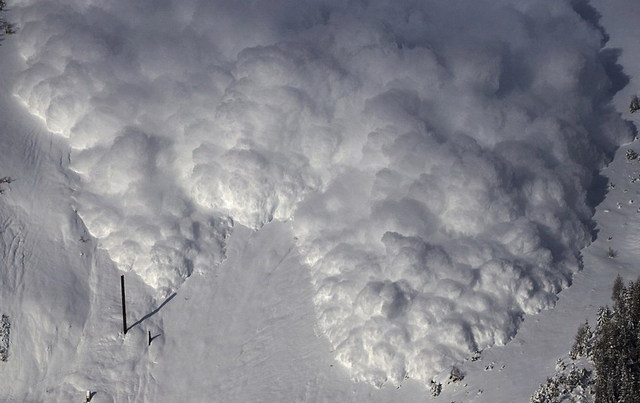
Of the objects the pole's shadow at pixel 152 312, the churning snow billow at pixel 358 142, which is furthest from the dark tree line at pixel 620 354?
the pole's shadow at pixel 152 312

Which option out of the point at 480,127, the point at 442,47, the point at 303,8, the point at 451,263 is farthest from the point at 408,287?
the point at 303,8

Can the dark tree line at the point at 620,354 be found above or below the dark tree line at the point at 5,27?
above

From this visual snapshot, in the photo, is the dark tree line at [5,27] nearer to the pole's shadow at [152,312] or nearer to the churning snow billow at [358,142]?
the churning snow billow at [358,142]

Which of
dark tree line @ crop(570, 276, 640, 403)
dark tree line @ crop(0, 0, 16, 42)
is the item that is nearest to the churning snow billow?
dark tree line @ crop(0, 0, 16, 42)

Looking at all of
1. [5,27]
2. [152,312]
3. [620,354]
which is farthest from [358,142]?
[5,27]

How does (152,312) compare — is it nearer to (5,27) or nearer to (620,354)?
(5,27)

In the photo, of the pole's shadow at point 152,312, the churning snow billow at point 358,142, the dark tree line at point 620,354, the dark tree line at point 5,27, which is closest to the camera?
the dark tree line at point 620,354
